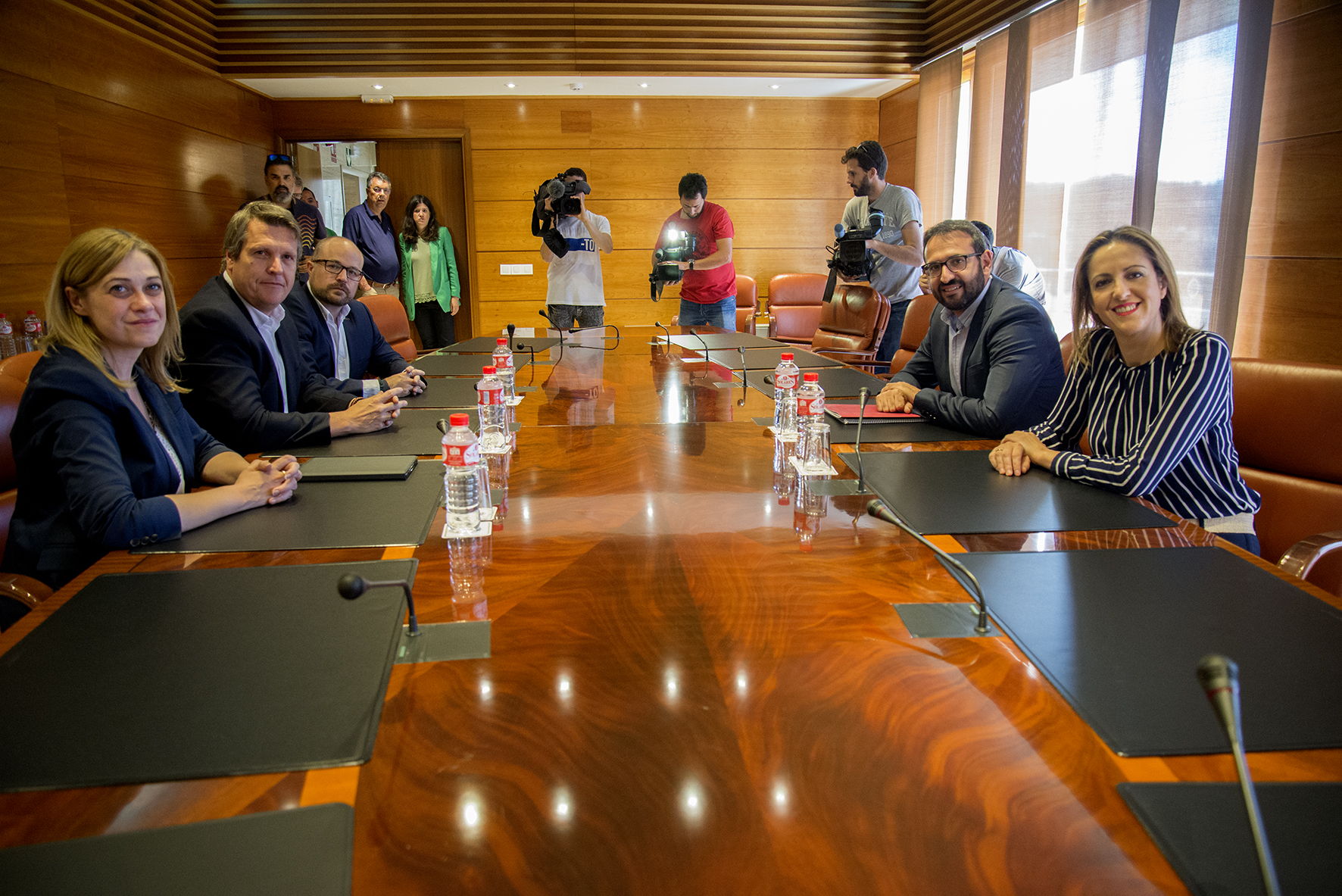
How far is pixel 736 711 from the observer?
89 cm

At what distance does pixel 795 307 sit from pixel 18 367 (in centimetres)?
478

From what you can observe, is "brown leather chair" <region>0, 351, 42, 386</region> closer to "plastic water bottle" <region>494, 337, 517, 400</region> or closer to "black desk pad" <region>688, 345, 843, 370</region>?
"plastic water bottle" <region>494, 337, 517, 400</region>

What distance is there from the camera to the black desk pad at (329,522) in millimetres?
1369

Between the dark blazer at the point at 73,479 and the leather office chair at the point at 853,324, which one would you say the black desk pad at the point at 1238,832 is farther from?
the leather office chair at the point at 853,324

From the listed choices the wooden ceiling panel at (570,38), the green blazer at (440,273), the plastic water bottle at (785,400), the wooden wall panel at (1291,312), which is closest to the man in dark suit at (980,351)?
the plastic water bottle at (785,400)

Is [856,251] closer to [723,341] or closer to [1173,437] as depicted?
[723,341]

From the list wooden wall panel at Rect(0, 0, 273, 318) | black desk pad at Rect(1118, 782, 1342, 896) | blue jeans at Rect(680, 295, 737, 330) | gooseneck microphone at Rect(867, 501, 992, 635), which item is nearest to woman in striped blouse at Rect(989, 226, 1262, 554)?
gooseneck microphone at Rect(867, 501, 992, 635)

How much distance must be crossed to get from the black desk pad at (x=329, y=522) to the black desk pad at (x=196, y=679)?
136 mm

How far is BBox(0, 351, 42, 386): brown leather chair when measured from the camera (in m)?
1.87

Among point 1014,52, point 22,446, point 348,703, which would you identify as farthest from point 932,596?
point 1014,52

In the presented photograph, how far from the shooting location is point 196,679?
93cm

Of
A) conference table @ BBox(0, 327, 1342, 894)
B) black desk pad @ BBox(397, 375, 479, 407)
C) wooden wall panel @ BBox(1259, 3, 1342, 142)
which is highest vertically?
wooden wall panel @ BBox(1259, 3, 1342, 142)

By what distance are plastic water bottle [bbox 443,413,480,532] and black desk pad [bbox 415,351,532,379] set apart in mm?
1684

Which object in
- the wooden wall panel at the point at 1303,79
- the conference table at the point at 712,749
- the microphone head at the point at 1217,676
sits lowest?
the conference table at the point at 712,749
